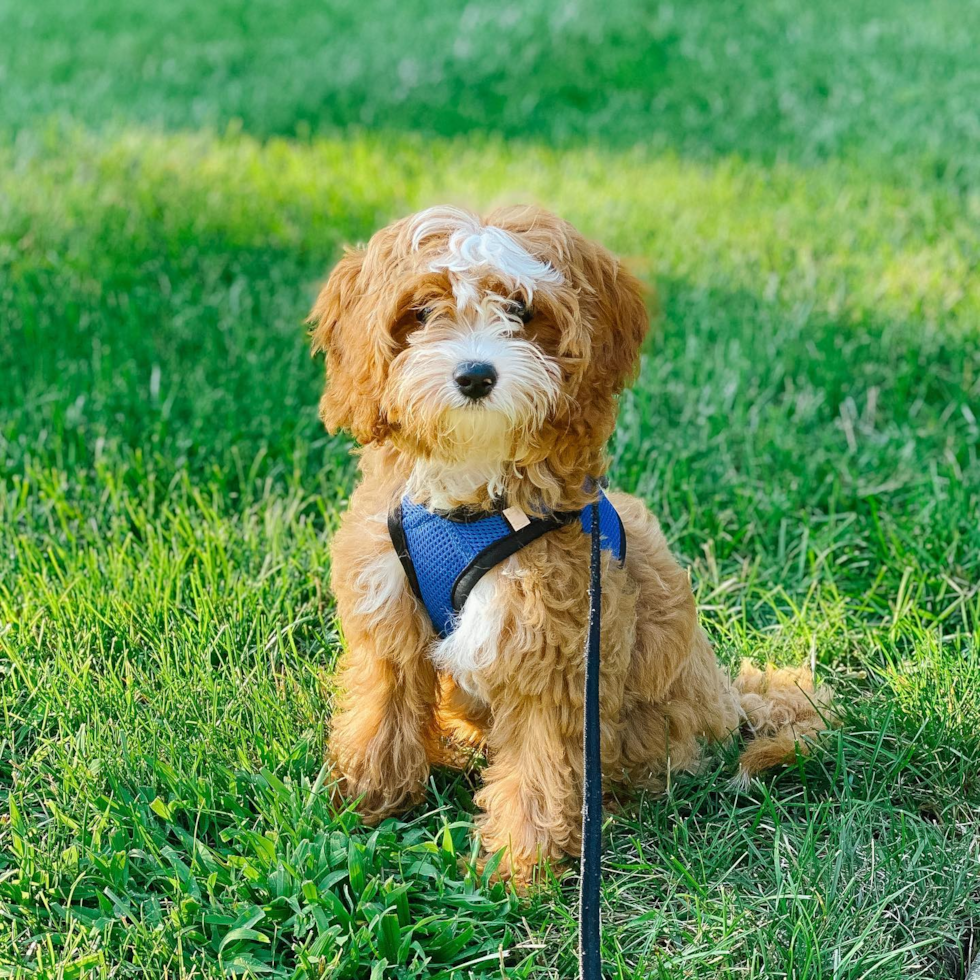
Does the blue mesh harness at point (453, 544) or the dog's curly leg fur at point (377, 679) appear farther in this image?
the dog's curly leg fur at point (377, 679)

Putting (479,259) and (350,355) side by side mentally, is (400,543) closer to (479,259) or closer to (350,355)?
(350,355)

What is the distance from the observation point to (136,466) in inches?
166

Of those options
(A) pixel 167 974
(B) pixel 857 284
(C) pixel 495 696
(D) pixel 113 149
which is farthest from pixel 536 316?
(D) pixel 113 149

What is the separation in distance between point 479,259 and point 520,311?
0.14m

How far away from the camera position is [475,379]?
2289 mm

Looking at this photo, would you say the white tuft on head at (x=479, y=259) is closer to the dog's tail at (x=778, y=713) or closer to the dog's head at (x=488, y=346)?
the dog's head at (x=488, y=346)

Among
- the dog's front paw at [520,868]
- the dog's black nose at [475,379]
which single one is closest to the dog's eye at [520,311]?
the dog's black nose at [475,379]

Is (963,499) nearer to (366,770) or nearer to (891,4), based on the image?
(366,770)

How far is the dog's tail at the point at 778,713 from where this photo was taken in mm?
3098

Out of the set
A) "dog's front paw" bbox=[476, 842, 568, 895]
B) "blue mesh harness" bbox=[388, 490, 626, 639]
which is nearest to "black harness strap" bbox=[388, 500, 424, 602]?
"blue mesh harness" bbox=[388, 490, 626, 639]

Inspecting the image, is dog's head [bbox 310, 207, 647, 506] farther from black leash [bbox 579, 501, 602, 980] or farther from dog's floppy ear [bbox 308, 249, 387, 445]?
black leash [bbox 579, 501, 602, 980]

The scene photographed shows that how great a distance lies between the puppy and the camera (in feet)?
7.80

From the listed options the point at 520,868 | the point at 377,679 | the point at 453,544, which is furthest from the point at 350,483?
the point at 520,868

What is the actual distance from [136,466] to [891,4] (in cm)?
982
